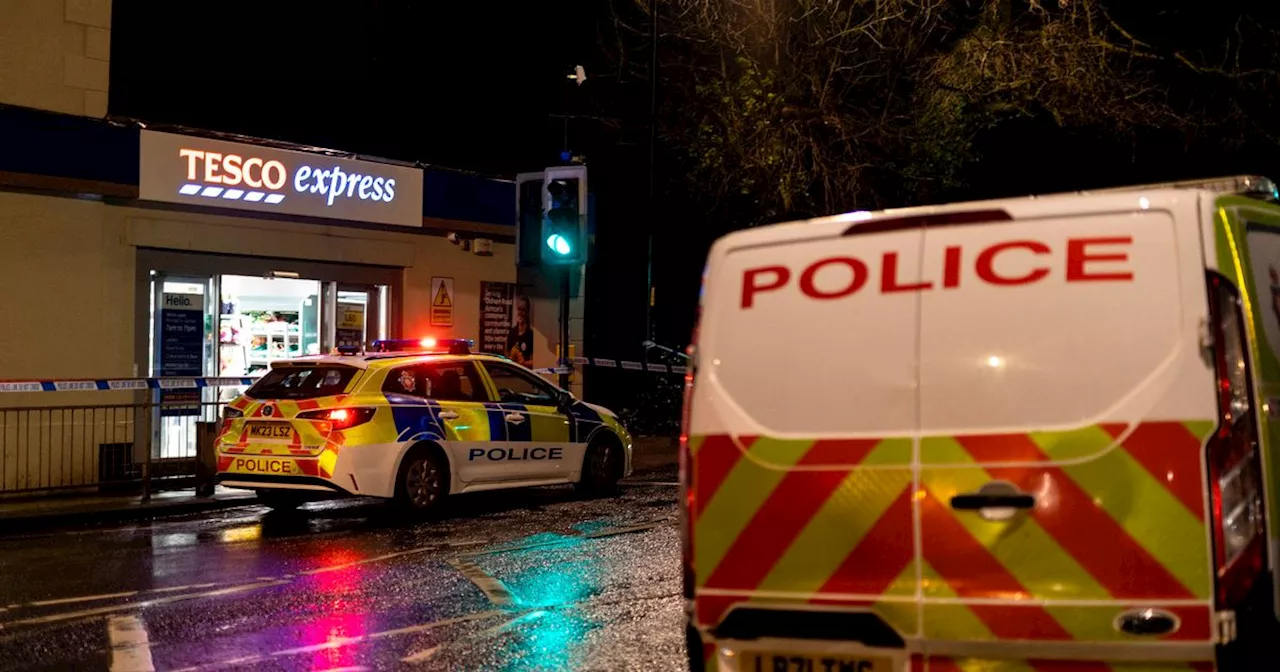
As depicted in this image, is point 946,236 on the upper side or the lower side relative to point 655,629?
upper

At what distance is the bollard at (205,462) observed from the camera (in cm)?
1355

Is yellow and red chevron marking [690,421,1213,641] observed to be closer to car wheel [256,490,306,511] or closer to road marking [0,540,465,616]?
road marking [0,540,465,616]

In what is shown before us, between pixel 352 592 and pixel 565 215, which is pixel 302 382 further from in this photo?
pixel 565 215

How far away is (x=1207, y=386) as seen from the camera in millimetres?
3793

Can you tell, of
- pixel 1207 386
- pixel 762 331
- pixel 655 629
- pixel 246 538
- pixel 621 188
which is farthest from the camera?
pixel 621 188

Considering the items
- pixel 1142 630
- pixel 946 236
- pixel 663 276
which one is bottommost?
pixel 1142 630

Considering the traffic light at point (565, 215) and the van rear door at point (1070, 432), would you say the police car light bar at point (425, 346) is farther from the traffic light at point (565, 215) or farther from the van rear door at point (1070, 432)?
the van rear door at point (1070, 432)

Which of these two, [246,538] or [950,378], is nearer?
[950,378]

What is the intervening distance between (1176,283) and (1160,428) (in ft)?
1.44

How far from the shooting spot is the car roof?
1186cm

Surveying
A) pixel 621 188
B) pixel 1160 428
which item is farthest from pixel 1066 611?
pixel 621 188

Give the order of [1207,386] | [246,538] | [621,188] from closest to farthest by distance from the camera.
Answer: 1. [1207,386]
2. [246,538]
3. [621,188]

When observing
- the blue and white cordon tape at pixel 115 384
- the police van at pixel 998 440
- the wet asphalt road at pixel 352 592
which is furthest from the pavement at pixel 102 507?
the police van at pixel 998 440

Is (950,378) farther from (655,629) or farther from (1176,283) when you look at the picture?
(655,629)
